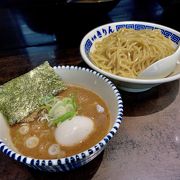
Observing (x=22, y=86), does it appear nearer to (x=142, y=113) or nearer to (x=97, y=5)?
(x=142, y=113)

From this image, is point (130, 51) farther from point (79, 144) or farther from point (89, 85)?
point (79, 144)

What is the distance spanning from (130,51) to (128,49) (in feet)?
0.06

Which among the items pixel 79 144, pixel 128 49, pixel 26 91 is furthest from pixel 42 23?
pixel 79 144

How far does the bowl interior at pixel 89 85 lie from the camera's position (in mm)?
882

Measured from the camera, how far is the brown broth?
81 centimetres

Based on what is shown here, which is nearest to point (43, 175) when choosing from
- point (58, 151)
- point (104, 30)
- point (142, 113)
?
point (58, 151)

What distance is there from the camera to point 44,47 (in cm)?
153

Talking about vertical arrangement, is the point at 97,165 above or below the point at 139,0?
below

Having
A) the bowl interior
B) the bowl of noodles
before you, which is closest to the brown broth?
the bowl interior

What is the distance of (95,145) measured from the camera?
2.39ft

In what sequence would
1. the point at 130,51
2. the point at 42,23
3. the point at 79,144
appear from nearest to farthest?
the point at 79,144 → the point at 130,51 → the point at 42,23

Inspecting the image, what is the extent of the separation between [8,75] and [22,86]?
0.38 meters

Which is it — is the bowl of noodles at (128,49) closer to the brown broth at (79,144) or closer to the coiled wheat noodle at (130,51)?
the coiled wheat noodle at (130,51)

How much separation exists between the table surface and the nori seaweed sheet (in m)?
0.17
